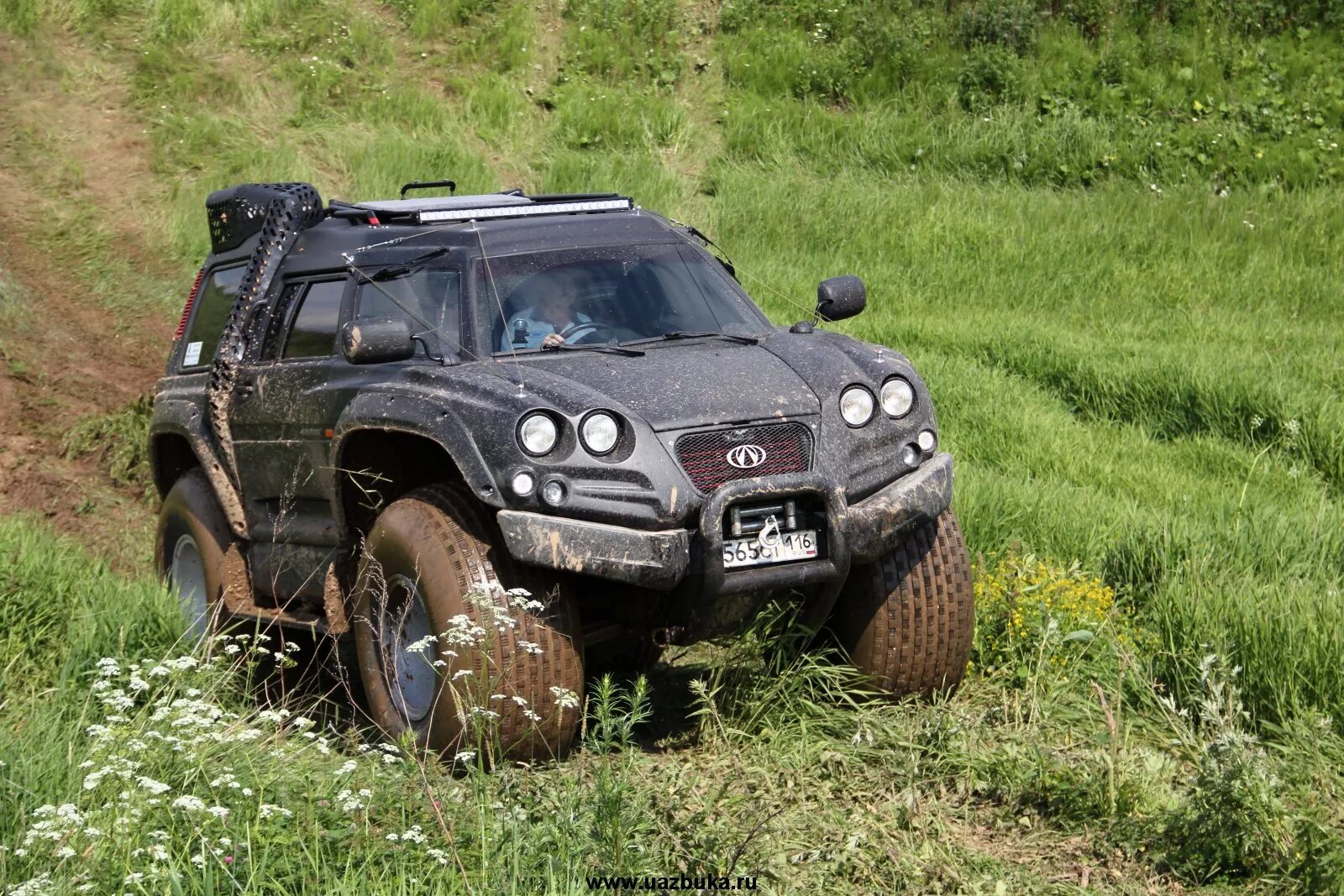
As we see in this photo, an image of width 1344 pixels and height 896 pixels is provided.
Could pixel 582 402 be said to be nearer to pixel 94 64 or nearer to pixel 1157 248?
pixel 1157 248

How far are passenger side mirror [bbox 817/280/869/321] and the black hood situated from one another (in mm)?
757

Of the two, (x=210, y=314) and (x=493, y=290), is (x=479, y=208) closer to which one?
(x=493, y=290)

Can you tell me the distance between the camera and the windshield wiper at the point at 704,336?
6168 millimetres

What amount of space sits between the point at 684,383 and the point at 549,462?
2.03ft

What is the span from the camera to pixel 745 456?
532 cm

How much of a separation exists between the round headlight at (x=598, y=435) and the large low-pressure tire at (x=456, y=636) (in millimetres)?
489

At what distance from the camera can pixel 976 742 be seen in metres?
5.30

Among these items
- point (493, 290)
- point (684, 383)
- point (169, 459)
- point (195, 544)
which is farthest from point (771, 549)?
point (169, 459)

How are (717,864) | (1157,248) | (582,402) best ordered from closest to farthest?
(717,864) → (582,402) → (1157,248)

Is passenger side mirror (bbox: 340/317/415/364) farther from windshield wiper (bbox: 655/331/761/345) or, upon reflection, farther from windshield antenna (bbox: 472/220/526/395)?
windshield wiper (bbox: 655/331/761/345)

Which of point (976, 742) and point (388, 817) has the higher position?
point (388, 817)

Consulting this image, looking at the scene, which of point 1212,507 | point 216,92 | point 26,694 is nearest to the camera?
point 26,694

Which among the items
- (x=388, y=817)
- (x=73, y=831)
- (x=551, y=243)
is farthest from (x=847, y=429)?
(x=73, y=831)

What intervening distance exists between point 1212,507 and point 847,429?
313 centimetres
